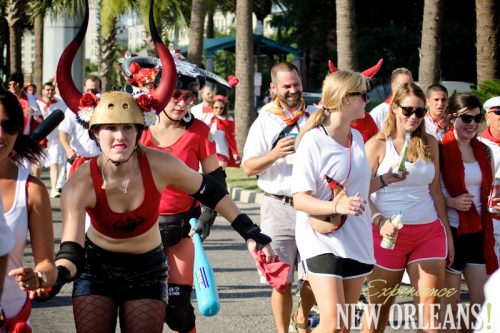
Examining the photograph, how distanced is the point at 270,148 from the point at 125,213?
9.14ft

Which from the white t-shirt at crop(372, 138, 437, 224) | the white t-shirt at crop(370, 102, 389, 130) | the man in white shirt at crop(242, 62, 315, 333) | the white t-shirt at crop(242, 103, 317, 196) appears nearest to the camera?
the white t-shirt at crop(372, 138, 437, 224)

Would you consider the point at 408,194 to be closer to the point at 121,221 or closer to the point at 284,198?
the point at 284,198

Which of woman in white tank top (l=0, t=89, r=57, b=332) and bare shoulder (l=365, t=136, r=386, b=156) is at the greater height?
bare shoulder (l=365, t=136, r=386, b=156)

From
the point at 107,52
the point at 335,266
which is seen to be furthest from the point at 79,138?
the point at 107,52

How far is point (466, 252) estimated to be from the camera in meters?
7.83

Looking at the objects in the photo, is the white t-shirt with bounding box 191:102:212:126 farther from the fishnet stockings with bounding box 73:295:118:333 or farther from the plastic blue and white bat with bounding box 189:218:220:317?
the fishnet stockings with bounding box 73:295:118:333

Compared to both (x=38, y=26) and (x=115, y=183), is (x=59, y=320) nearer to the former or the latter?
(x=115, y=183)

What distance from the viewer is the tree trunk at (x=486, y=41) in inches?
688

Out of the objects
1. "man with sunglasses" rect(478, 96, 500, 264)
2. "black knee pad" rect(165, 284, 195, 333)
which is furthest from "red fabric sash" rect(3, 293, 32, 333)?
"man with sunglasses" rect(478, 96, 500, 264)

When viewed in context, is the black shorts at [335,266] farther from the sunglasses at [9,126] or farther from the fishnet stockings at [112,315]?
the sunglasses at [9,126]

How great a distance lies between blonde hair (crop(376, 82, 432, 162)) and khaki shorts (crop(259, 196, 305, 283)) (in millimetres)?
1114

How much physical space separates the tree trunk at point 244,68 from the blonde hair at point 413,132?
15.6 meters

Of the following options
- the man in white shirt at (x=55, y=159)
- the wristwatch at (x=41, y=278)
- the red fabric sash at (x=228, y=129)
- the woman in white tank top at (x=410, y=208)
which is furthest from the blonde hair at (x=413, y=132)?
the man in white shirt at (x=55, y=159)

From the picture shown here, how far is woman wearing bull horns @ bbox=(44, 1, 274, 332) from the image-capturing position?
5648 mm
